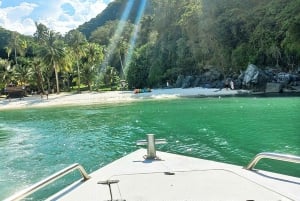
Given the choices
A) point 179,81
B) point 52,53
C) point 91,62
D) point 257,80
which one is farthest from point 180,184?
point 91,62

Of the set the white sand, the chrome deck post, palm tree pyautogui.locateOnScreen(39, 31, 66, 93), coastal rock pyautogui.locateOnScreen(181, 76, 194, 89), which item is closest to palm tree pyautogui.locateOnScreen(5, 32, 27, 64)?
palm tree pyautogui.locateOnScreen(39, 31, 66, 93)

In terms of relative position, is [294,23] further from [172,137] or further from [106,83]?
[106,83]

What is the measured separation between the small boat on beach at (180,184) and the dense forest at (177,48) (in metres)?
34.9

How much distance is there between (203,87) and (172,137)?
32.7m

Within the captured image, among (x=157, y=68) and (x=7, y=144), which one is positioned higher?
(x=157, y=68)

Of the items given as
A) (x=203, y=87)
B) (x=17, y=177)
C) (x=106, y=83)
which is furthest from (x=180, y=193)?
(x=106, y=83)

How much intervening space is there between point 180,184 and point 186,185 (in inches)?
4.0

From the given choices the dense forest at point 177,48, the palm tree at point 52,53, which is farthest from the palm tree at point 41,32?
the palm tree at point 52,53

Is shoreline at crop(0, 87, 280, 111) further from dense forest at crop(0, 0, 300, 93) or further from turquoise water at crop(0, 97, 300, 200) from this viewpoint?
turquoise water at crop(0, 97, 300, 200)

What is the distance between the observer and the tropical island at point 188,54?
41031 mm

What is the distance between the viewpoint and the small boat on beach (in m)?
3.91

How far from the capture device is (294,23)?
3612cm

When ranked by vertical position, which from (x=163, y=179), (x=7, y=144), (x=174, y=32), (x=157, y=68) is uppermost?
(x=174, y=32)

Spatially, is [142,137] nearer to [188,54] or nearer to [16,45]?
[188,54]
